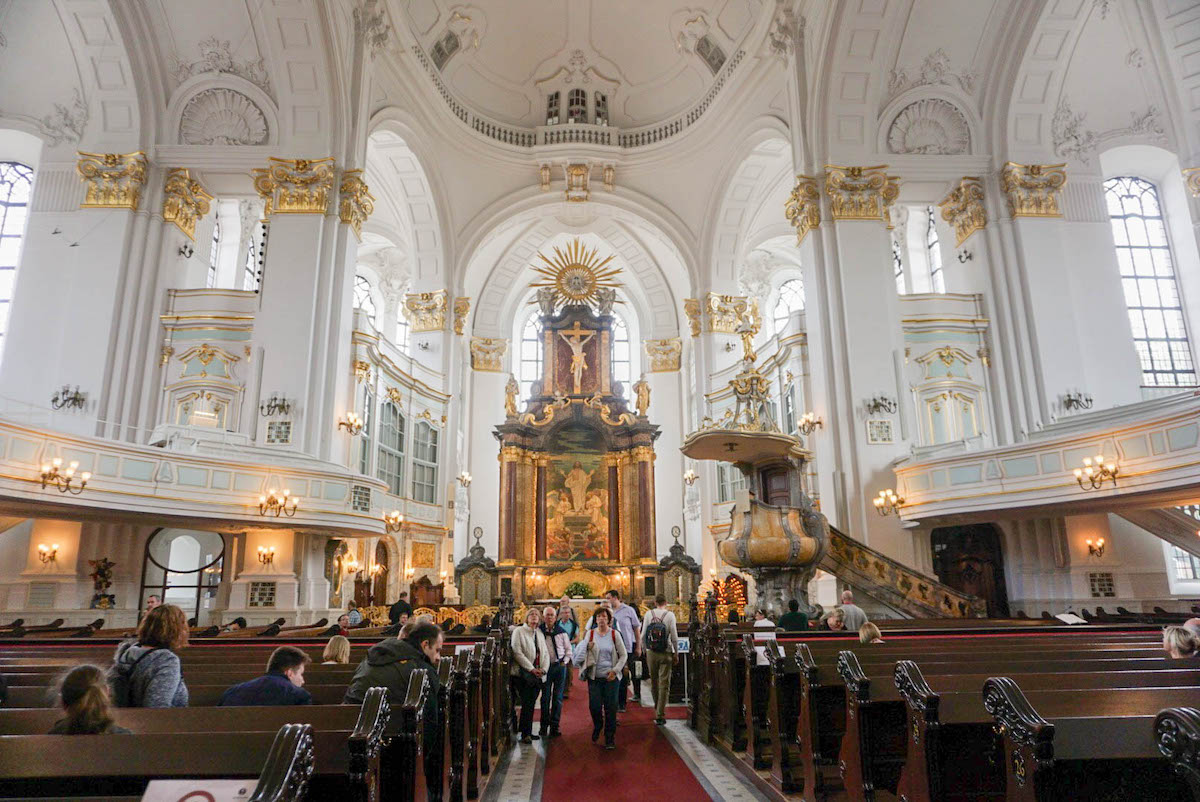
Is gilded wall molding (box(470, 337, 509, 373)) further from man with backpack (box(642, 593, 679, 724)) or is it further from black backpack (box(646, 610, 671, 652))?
black backpack (box(646, 610, 671, 652))

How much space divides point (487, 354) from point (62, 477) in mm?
17913

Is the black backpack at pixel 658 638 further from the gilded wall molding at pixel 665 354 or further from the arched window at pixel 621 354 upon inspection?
the arched window at pixel 621 354

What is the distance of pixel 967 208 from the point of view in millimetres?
17781

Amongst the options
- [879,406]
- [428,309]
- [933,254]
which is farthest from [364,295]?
[933,254]

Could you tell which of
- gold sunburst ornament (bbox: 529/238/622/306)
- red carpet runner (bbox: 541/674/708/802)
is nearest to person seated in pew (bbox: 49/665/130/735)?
red carpet runner (bbox: 541/674/708/802)

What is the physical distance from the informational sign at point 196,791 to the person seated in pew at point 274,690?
1564 mm

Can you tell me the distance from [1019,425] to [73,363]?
67.1ft

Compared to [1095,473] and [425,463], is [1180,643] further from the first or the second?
[425,463]

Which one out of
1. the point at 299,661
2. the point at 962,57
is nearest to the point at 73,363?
the point at 299,661

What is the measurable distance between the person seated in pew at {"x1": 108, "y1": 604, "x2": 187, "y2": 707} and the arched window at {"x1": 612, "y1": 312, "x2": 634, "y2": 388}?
85.4 feet

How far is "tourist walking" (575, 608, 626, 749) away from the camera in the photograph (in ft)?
23.8

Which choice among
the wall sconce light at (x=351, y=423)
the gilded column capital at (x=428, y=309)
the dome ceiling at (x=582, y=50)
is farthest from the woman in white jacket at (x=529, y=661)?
the dome ceiling at (x=582, y=50)

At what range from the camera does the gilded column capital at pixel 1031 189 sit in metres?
17.3

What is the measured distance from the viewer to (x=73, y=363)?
51.2 ft
